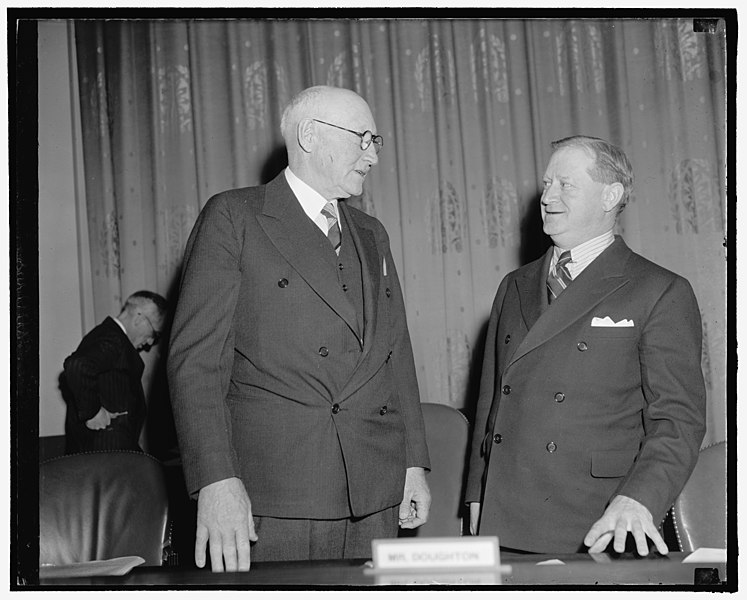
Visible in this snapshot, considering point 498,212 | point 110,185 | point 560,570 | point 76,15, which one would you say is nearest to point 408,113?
point 498,212

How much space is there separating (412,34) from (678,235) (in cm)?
150

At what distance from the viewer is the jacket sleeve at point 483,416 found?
232cm

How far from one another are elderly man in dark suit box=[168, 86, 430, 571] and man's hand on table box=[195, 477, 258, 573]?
0.04 ft

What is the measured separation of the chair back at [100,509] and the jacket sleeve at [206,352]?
1.49ft

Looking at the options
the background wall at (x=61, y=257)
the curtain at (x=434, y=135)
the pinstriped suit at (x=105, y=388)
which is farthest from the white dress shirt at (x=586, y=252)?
the background wall at (x=61, y=257)

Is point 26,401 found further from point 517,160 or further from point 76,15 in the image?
point 517,160

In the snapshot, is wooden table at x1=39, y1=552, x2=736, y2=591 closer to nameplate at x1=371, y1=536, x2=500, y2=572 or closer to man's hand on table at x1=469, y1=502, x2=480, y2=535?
nameplate at x1=371, y1=536, x2=500, y2=572

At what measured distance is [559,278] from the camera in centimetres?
229

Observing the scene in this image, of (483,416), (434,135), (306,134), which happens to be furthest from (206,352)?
(434,135)

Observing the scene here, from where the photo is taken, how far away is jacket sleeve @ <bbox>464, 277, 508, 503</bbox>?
7.61 ft

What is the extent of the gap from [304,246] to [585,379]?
0.76 meters

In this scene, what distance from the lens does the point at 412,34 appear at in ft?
13.1

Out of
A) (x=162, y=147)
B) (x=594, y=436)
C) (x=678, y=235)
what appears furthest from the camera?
(x=162, y=147)

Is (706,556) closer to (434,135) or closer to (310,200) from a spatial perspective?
(310,200)
